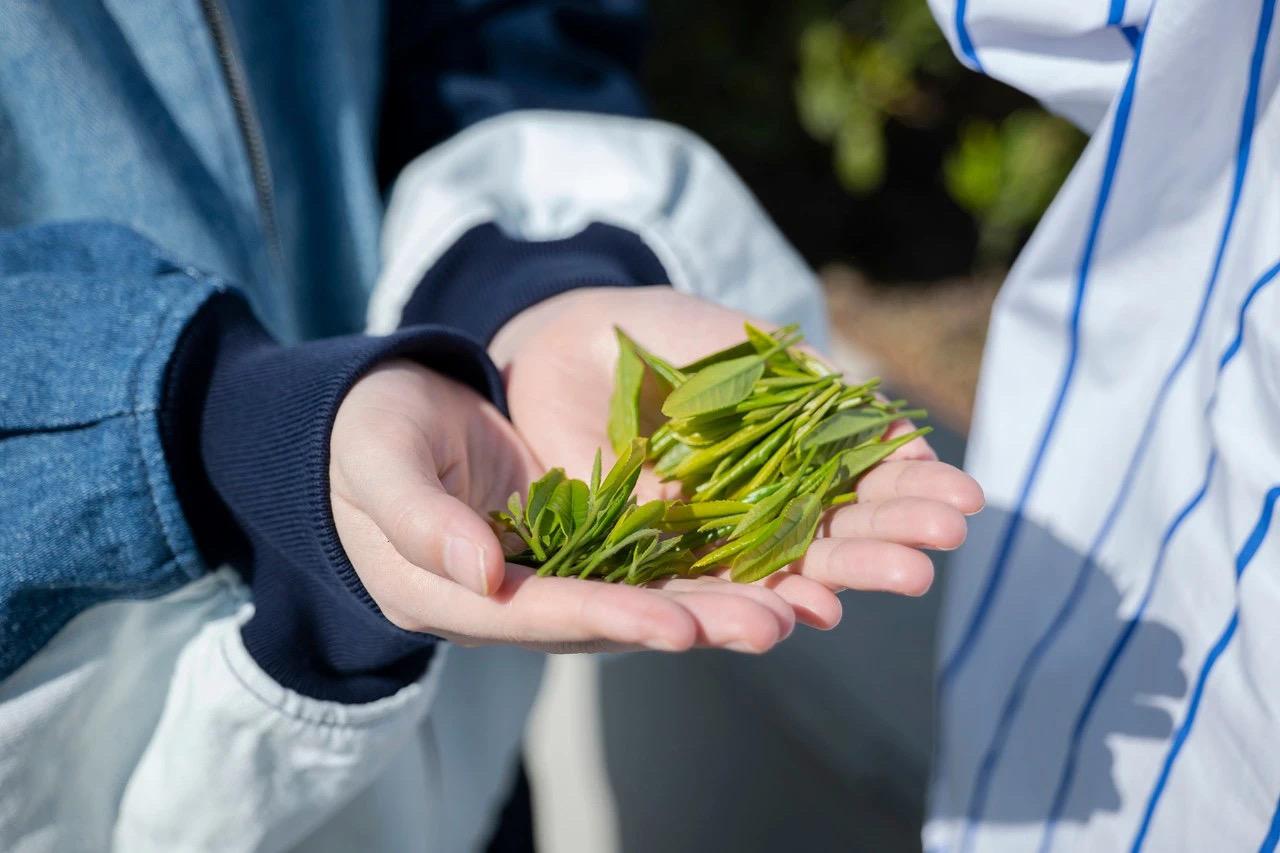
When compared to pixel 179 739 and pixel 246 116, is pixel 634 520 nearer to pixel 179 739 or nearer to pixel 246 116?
pixel 179 739

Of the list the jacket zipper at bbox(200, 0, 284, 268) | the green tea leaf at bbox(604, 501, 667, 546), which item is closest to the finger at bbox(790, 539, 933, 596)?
the green tea leaf at bbox(604, 501, 667, 546)

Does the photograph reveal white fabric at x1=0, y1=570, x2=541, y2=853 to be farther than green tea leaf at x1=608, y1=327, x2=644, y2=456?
No

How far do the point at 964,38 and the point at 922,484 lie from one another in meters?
0.35

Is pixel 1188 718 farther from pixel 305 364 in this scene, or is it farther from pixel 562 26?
pixel 562 26

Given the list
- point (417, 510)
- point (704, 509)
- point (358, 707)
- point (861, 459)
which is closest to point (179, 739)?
point (358, 707)

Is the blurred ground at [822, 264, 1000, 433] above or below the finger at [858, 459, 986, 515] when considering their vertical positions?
below

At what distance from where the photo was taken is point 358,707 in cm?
81

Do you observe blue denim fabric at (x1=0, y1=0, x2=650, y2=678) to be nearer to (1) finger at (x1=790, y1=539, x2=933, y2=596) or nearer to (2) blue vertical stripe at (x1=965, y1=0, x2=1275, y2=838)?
(1) finger at (x1=790, y1=539, x2=933, y2=596)

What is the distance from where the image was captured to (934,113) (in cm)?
280

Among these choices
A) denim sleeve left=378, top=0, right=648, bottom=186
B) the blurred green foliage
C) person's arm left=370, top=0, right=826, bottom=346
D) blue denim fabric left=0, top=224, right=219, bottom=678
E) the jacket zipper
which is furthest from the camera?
the blurred green foliage

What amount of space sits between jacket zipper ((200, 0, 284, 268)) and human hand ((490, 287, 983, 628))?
25cm

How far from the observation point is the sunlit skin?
62cm

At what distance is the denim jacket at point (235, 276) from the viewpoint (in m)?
0.74

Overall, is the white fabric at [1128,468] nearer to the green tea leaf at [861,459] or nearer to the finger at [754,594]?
the green tea leaf at [861,459]
